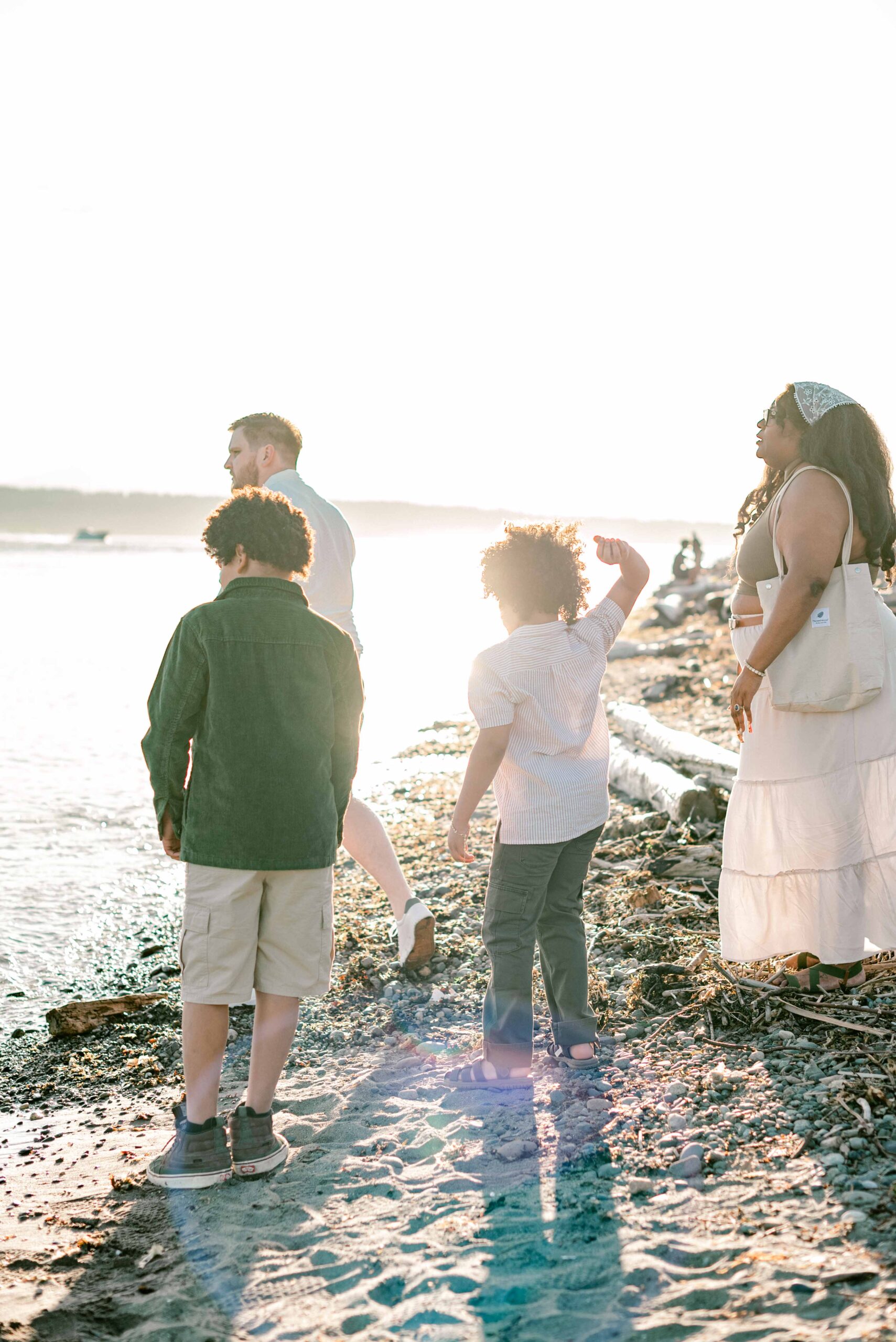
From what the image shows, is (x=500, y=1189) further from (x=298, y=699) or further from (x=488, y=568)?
(x=488, y=568)

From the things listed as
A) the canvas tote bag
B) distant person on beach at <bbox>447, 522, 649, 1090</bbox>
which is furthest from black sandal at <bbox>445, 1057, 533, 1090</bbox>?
the canvas tote bag

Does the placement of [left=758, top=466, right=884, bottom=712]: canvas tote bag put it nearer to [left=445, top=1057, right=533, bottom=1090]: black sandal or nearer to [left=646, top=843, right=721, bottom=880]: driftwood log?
[left=445, top=1057, right=533, bottom=1090]: black sandal

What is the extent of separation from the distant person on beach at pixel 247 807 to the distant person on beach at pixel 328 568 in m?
1.31

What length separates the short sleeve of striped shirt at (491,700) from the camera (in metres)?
3.51

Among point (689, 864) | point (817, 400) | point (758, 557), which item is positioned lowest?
point (689, 864)

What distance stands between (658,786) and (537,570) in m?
4.01

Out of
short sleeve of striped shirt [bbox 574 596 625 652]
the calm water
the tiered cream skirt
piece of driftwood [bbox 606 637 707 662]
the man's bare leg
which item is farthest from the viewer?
piece of driftwood [bbox 606 637 707 662]

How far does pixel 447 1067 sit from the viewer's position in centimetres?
394

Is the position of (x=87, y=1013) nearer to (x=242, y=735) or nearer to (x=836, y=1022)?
(x=242, y=735)

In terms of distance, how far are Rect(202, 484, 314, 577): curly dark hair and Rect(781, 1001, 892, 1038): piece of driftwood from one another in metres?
2.33

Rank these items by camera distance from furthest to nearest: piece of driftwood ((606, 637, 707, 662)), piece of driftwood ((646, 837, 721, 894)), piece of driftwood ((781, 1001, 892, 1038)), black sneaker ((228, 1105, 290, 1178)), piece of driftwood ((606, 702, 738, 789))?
piece of driftwood ((606, 637, 707, 662)) → piece of driftwood ((606, 702, 738, 789)) → piece of driftwood ((646, 837, 721, 894)) → piece of driftwood ((781, 1001, 892, 1038)) → black sneaker ((228, 1105, 290, 1178))

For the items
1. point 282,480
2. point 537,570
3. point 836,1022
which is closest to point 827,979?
point 836,1022

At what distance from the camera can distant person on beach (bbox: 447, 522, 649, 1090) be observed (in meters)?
3.54

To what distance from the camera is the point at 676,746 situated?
26.2 ft
